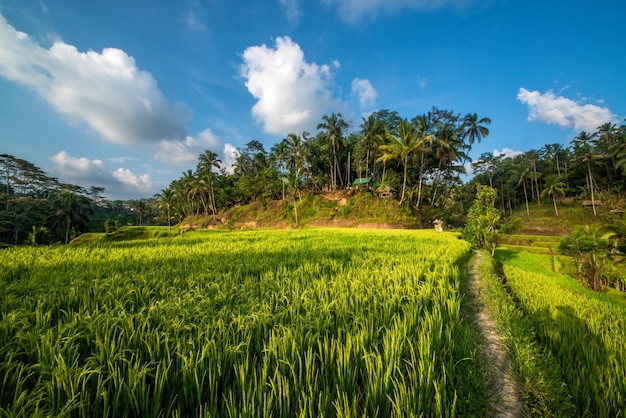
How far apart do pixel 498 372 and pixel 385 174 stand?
1341 inches

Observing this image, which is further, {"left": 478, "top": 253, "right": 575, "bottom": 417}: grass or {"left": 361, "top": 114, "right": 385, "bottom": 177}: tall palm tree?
{"left": 361, "top": 114, "right": 385, "bottom": 177}: tall palm tree

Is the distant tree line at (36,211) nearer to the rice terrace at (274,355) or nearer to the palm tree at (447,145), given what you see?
the rice terrace at (274,355)

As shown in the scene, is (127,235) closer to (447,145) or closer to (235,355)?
(235,355)

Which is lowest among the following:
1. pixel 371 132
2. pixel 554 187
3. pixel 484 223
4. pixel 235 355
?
pixel 235 355

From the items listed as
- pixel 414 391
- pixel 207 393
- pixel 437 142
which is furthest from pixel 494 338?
pixel 437 142

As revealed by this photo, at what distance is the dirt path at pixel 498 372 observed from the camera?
2133 millimetres

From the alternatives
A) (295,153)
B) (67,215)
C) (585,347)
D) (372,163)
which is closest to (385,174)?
(372,163)

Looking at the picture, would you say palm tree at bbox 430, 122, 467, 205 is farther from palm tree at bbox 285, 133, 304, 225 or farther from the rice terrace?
the rice terrace

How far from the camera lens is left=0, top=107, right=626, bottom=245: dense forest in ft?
100.0

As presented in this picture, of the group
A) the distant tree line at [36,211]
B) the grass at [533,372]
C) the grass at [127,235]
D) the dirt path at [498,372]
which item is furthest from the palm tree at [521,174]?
the distant tree line at [36,211]

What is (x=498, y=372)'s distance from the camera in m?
2.59

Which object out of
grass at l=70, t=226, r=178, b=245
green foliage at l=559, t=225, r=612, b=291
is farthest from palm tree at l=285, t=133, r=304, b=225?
green foliage at l=559, t=225, r=612, b=291

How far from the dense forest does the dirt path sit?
24434mm

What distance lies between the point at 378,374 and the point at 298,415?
667mm
